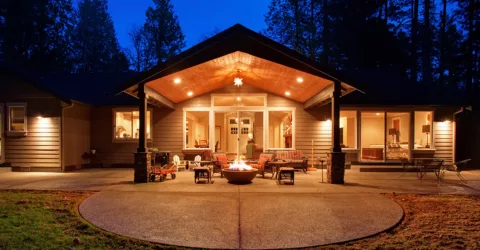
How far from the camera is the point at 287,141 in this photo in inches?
490

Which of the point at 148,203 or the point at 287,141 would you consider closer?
the point at 148,203

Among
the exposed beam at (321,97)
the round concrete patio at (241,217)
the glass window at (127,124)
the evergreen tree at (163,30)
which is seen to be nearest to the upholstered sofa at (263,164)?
the exposed beam at (321,97)

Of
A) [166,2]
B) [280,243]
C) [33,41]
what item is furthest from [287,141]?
[33,41]

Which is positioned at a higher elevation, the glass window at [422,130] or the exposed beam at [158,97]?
the exposed beam at [158,97]

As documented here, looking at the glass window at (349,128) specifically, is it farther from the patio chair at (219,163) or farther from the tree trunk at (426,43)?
the tree trunk at (426,43)

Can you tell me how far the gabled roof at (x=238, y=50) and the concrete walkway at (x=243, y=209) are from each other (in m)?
2.77

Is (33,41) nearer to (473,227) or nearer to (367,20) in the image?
(367,20)

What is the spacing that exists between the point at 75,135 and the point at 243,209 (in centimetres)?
834

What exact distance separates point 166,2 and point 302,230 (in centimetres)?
2576

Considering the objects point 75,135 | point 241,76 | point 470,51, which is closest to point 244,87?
point 241,76

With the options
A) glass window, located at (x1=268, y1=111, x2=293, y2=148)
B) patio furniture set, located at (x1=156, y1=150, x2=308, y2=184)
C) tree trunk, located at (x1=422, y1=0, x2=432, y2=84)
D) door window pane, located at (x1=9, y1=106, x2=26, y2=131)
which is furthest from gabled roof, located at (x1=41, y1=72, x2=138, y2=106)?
tree trunk, located at (x1=422, y1=0, x2=432, y2=84)

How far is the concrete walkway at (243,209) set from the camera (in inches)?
158

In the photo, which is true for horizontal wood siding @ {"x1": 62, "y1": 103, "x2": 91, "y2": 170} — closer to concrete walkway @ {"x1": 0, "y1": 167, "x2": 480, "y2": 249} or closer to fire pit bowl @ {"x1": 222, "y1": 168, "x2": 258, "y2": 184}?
concrete walkway @ {"x1": 0, "y1": 167, "x2": 480, "y2": 249}

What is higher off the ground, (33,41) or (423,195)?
(33,41)
